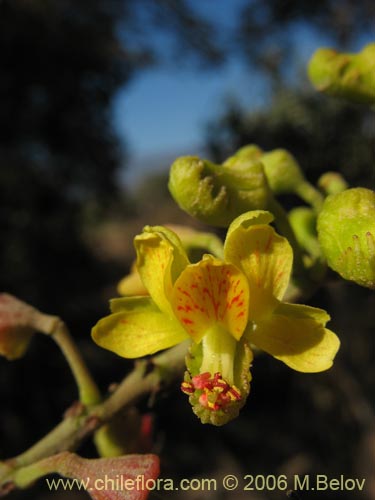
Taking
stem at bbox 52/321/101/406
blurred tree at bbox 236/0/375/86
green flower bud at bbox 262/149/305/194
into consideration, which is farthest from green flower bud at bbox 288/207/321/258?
blurred tree at bbox 236/0/375/86

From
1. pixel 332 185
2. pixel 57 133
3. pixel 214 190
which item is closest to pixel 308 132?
pixel 57 133

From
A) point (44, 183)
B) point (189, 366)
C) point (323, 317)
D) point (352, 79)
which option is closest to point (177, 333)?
point (189, 366)

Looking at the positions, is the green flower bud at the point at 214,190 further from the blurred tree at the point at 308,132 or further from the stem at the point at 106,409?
the blurred tree at the point at 308,132

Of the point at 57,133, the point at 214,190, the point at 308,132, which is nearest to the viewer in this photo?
the point at 214,190

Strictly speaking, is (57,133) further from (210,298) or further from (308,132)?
(210,298)

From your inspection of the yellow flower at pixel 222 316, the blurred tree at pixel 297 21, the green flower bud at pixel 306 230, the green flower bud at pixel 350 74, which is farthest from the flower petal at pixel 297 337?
the blurred tree at pixel 297 21
